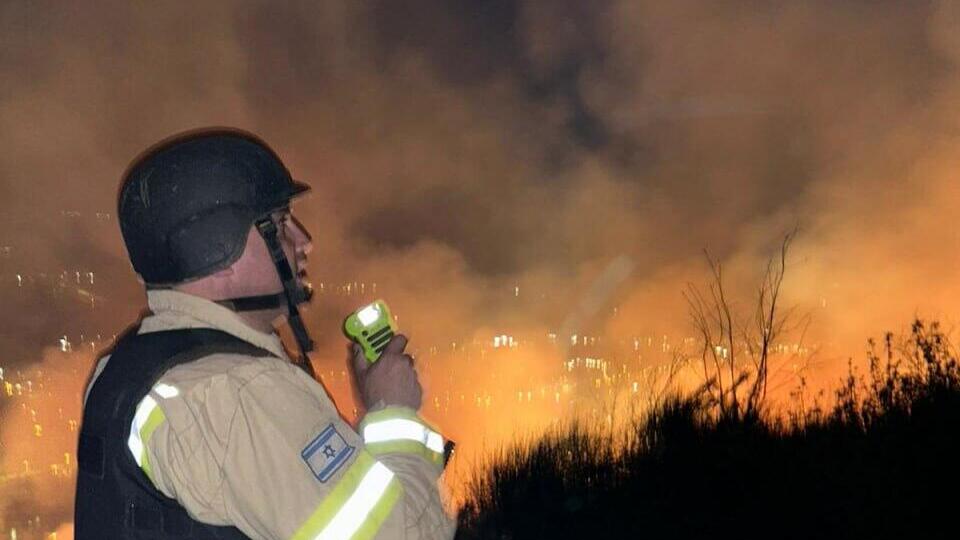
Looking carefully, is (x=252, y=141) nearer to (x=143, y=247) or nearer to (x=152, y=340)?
(x=143, y=247)

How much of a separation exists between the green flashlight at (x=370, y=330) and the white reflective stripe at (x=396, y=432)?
0.25 m

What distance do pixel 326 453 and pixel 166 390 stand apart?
1.11 ft

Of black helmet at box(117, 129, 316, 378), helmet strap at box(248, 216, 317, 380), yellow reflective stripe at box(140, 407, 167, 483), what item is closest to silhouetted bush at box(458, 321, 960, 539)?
helmet strap at box(248, 216, 317, 380)

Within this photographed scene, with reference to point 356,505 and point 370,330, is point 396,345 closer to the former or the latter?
point 370,330

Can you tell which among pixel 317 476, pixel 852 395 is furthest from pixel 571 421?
pixel 317 476

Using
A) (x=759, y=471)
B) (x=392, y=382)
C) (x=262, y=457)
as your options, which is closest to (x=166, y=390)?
(x=262, y=457)

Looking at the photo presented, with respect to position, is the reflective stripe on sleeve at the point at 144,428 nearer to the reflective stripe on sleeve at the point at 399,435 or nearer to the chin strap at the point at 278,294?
the chin strap at the point at 278,294

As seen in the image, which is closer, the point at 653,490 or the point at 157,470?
the point at 157,470

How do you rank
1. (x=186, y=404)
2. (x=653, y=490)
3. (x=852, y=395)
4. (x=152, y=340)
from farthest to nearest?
(x=852, y=395)
(x=653, y=490)
(x=152, y=340)
(x=186, y=404)

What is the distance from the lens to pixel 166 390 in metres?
1.54

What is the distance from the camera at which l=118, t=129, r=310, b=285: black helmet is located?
191cm

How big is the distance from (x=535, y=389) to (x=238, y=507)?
68634 millimetres

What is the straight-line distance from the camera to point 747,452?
17.9ft

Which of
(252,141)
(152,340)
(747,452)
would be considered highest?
(747,452)
